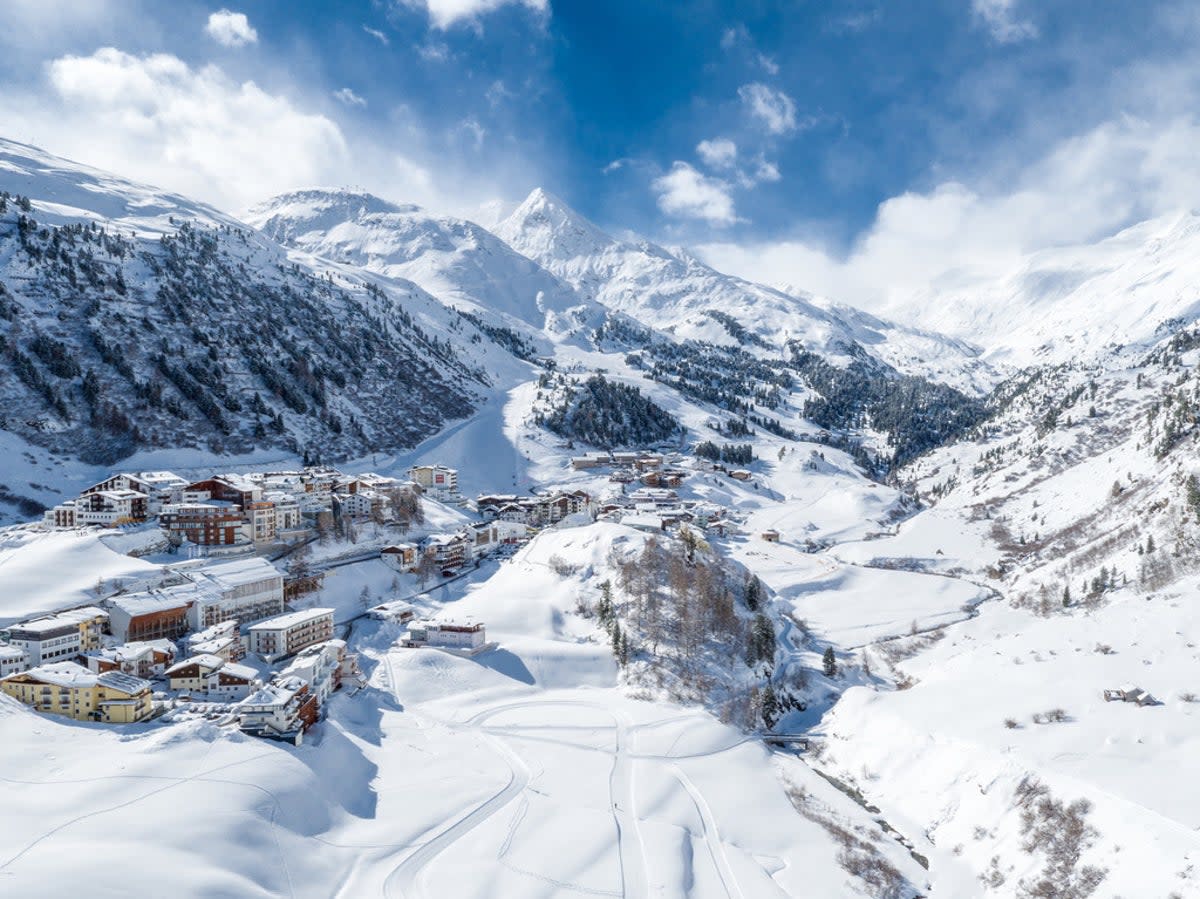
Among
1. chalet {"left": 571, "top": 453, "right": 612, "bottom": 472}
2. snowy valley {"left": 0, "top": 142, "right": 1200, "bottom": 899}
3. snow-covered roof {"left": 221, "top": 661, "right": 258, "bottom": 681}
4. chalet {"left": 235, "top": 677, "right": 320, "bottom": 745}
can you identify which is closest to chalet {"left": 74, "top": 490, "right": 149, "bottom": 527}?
snowy valley {"left": 0, "top": 142, "right": 1200, "bottom": 899}

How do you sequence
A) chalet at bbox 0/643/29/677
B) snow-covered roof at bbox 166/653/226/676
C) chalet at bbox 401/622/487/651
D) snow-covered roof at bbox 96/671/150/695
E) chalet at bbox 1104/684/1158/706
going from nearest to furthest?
1. chalet at bbox 1104/684/1158/706
2. snow-covered roof at bbox 96/671/150/695
3. chalet at bbox 0/643/29/677
4. snow-covered roof at bbox 166/653/226/676
5. chalet at bbox 401/622/487/651

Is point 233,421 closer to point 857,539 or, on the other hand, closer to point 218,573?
point 218,573

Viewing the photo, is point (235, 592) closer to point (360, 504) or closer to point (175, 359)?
point (360, 504)

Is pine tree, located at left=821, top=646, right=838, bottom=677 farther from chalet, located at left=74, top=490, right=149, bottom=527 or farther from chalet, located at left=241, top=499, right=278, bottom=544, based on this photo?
chalet, located at left=74, top=490, right=149, bottom=527

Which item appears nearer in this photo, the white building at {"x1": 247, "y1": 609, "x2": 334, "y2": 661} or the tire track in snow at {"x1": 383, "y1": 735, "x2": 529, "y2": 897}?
the tire track in snow at {"x1": 383, "y1": 735, "x2": 529, "y2": 897}

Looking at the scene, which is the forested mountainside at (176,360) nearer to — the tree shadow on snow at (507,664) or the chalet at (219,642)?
the chalet at (219,642)

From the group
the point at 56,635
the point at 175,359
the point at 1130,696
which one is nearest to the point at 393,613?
the point at 56,635
